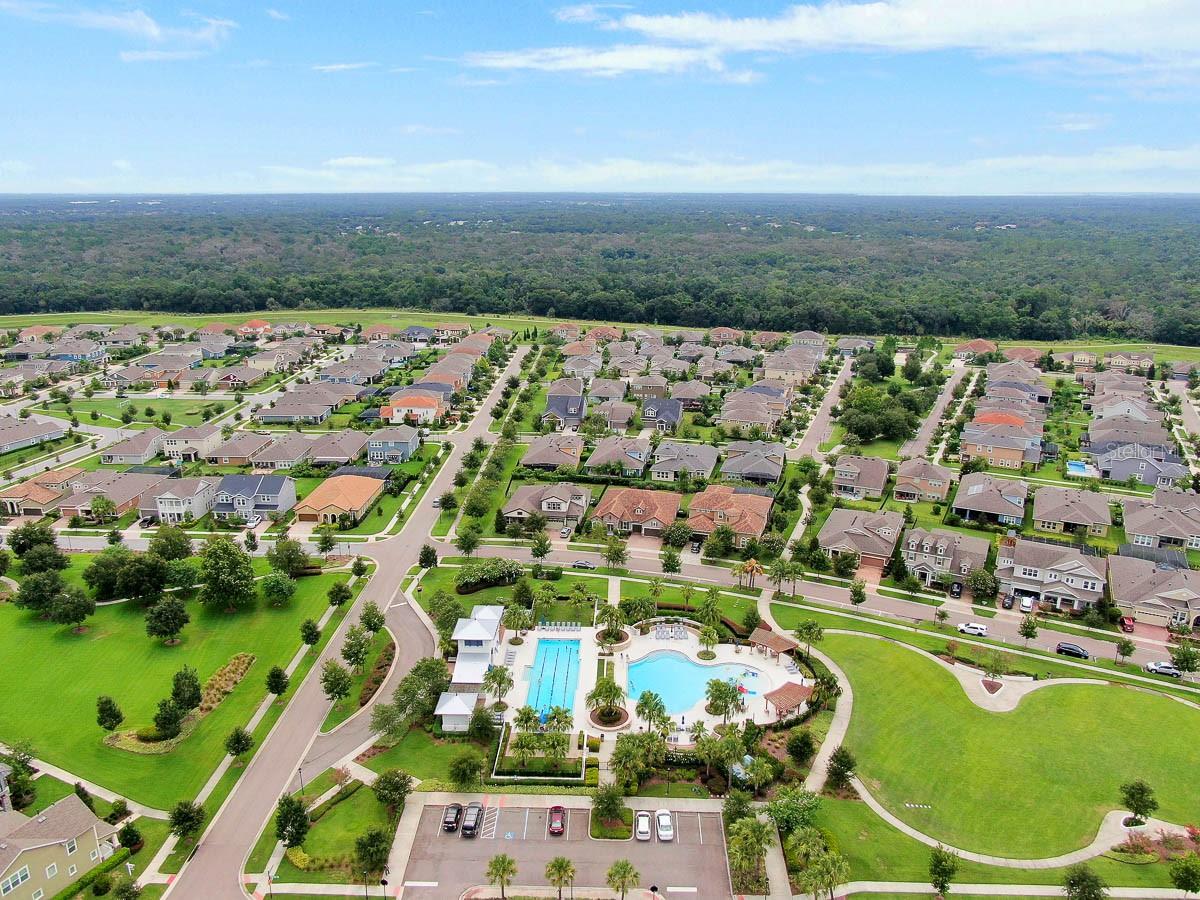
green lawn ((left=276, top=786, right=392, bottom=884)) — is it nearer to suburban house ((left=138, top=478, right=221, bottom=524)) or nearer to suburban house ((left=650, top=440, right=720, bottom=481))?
suburban house ((left=138, top=478, right=221, bottom=524))

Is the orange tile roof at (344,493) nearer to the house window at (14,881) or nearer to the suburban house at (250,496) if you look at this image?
the suburban house at (250,496)

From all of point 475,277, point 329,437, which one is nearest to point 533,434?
point 329,437

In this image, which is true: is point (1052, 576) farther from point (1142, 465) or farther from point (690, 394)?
point (690, 394)

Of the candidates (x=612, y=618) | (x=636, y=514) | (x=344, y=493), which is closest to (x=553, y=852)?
(x=612, y=618)

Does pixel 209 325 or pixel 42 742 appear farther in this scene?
pixel 209 325

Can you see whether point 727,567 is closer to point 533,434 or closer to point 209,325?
point 533,434

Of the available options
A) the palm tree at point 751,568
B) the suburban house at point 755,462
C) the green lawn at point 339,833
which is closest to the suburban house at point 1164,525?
the suburban house at point 755,462
